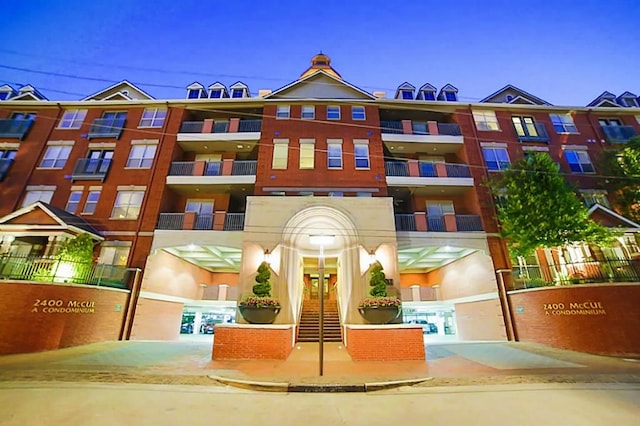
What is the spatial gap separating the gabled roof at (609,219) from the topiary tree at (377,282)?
11.2 m

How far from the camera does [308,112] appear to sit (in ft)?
59.4

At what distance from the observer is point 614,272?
9977 mm

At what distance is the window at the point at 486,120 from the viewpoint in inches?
700

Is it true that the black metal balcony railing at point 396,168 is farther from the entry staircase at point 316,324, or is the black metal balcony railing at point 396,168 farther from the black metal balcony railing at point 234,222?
the black metal balcony railing at point 234,222

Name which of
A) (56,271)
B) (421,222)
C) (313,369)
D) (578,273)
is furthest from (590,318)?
(56,271)

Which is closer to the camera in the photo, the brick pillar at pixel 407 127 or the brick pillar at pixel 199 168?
the brick pillar at pixel 199 168

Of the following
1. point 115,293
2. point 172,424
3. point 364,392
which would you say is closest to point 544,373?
point 364,392

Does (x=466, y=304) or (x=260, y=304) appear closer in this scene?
(x=260, y=304)

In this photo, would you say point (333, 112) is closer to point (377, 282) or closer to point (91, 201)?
point (377, 282)

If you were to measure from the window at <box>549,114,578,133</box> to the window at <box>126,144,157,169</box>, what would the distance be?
2616cm

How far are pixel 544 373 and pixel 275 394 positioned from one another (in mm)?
6713

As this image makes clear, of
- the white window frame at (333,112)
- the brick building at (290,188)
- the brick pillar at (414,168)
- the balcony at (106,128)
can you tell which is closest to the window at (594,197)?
the brick building at (290,188)

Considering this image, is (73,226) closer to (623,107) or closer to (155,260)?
(155,260)

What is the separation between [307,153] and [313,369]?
12.0 meters
